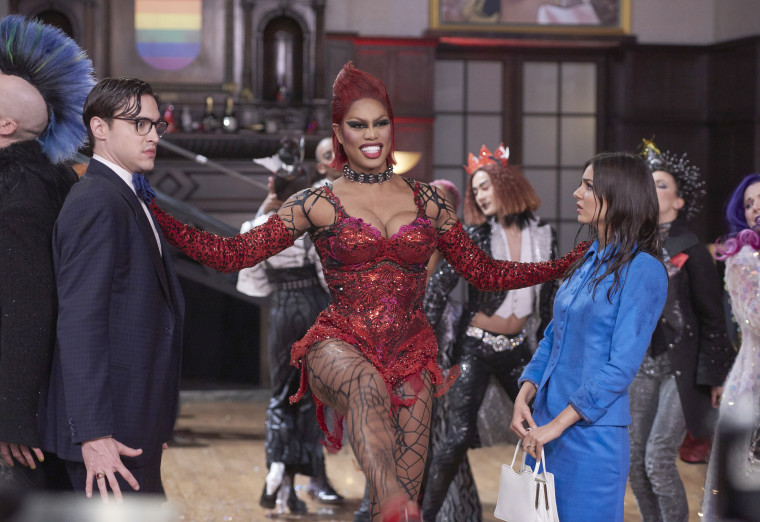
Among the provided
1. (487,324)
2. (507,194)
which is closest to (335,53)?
(507,194)

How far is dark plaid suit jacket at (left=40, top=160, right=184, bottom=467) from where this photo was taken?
205 centimetres

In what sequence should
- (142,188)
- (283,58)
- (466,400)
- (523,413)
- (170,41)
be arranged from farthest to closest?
1. (283,58)
2. (170,41)
3. (466,400)
4. (523,413)
5. (142,188)

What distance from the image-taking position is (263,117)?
31.8 ft

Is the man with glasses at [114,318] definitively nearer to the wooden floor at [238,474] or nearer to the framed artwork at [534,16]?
the wooden floor at [238,474]

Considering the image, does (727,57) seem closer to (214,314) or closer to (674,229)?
(214,314)

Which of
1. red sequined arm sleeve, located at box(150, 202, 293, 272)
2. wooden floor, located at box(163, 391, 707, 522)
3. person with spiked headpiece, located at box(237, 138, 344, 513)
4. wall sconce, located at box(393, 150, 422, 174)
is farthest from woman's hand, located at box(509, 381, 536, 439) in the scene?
wall sconce, located at box(393, 150, 422, 174)

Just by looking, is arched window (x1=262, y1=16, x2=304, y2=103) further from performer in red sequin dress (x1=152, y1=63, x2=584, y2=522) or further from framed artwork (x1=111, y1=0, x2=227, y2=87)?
performer in red sequin dress (x1=152, y1=63, x2=584, y2=522)

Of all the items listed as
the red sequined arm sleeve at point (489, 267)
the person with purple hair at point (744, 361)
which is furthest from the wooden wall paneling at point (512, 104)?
the red sequined arm sleeve at point (489, 267)

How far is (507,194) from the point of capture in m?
3.79

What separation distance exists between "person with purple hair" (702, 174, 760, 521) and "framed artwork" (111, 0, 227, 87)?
7.45 metres

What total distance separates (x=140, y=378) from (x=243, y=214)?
694 centimetres

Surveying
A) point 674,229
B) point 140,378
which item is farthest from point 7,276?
point 674,229

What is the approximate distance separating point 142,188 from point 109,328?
1.29 ft

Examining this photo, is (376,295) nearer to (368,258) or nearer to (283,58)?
(368,258)
